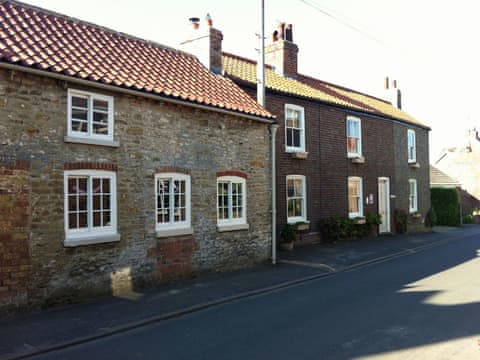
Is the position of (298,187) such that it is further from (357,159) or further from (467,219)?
→ (467,219)

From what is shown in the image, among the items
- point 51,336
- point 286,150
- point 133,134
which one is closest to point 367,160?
point 286,150

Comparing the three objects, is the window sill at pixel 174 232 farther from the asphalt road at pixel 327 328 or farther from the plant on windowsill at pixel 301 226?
the plant on windowsill at pixel 301 226

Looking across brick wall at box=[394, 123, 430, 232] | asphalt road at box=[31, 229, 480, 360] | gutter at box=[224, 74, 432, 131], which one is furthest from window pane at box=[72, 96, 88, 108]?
brick wall at box=[394, 123, 430, 232]

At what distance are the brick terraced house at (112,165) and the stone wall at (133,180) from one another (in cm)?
3

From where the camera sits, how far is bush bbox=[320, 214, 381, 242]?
60.2 feet

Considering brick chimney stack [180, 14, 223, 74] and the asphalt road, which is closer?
the asphalt road

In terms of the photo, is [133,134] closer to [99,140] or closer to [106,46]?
[99,140]

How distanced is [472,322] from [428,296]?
195 cm

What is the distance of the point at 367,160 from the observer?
21.4 m

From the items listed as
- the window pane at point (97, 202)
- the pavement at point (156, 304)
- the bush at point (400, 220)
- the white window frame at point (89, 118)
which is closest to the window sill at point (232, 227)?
the pavement at point (156, 304)

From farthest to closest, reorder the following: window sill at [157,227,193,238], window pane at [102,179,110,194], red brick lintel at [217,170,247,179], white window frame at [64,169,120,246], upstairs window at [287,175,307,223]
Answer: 1. upstairs window at [287,175,307,223]
2. red brick lintel at [217,170,247,179]
3. window sill at [157,227,193,238]
4. window pane at [102,179,110,194]
5. white window frame at [64,169,120,246]

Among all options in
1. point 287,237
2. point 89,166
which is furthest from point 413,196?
point 89,166

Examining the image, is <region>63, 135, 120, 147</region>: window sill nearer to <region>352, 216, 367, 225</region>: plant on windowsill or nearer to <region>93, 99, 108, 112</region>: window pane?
<region>93, 99, 108, 112</region>: window pane

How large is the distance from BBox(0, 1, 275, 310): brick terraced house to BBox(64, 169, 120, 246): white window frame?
0.02 meters
